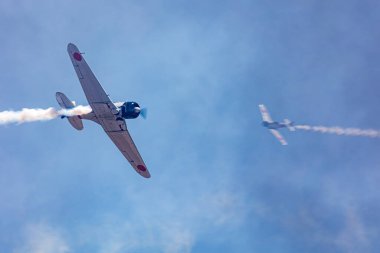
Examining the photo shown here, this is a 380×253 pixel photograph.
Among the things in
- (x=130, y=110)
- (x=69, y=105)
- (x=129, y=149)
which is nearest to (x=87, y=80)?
(x=130, y=110)

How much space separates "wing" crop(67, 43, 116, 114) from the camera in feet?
240

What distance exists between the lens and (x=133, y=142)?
8212 cm

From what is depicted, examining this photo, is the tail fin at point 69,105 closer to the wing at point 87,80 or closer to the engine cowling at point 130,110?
the wing at point 87,80

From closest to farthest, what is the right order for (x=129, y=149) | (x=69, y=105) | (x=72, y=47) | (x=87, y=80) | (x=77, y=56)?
(x=72, y=47)
(x=77, y=56)
(x=87, y=80)
(x=69, y=105)
(x=129, y=149)

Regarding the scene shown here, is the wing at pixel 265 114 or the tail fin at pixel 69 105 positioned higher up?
the wing at pixel 265 114

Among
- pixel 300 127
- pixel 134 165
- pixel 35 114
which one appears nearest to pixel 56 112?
pixel 35 114

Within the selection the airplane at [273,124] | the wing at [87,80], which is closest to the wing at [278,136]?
the airplane at [273,124]

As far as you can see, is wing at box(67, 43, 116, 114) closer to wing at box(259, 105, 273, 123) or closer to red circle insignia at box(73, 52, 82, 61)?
red circle insignia at box(73, 52, 82, 61)

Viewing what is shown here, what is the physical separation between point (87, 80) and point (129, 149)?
13.5m

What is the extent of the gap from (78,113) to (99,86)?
23.8 ft

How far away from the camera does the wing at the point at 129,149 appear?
264 ft

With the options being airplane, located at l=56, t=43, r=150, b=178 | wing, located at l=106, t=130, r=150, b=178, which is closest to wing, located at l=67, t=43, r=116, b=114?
airplane, located at l=56, t=43, r=150, b=178

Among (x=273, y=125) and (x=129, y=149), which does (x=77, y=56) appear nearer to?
(x=129, y=149)

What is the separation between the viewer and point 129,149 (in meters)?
82.9
